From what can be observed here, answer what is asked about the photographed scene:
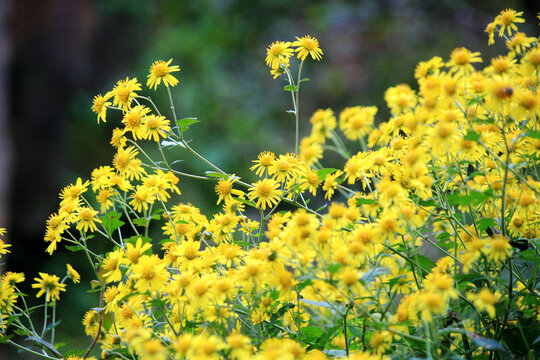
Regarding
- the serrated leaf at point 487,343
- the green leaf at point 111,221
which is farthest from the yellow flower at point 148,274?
the serrated leaf at point 487,343

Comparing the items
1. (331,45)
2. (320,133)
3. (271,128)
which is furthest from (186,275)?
(331,45)

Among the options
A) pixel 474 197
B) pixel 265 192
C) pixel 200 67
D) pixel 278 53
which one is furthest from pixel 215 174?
pixel 200 67

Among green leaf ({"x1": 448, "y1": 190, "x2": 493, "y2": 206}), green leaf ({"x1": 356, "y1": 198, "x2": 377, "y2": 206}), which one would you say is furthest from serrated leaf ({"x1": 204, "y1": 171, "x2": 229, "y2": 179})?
green leaf ({"x1": 448, "y1": 190, "x2": 493, "y2": 206})

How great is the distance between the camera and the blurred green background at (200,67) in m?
3.96

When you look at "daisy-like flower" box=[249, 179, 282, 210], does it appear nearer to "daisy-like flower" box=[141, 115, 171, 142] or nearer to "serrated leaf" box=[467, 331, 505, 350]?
"daisy-like flower" box=[141, 115, 171, 142]

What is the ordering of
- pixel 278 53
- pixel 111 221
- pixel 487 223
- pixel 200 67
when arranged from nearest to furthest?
pixel 487 223
pixel 111 221
pixel 278 53
pixel 200 67

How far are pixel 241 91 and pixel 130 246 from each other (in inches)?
146

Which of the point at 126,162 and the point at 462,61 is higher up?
the point at 462,61

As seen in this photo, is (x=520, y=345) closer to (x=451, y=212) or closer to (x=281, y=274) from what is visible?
(x=451, y=212)

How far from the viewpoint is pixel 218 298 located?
74 centimetres

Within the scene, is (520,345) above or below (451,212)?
below

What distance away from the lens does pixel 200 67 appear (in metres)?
4.39

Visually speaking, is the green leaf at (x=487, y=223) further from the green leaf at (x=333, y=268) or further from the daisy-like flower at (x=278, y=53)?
the daisy-like flower at (x=278, y=53)

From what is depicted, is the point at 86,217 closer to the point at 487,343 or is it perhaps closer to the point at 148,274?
the point at 148,274
